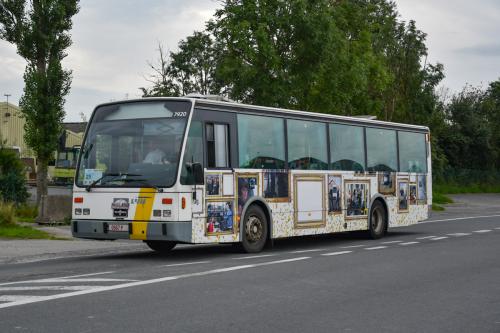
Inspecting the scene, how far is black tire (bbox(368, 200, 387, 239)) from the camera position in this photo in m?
21.0

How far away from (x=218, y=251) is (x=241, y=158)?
7.31 feet

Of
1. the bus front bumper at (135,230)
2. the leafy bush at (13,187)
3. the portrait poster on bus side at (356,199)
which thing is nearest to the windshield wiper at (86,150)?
the bus front bumper at (135,230)

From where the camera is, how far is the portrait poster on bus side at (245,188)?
16.2 m

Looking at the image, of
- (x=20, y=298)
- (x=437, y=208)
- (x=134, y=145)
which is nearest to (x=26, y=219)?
(x=134, y=145)

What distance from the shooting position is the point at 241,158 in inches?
644

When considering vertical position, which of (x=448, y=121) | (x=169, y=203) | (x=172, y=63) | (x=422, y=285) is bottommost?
(x=422, y=285)

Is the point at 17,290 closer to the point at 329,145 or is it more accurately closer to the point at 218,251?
the point at 218,251

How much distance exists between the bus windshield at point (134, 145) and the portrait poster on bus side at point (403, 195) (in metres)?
8.81

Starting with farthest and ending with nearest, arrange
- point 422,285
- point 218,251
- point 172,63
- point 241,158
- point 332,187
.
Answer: point 172,63
point 332,187
point 218,251
point 241,158
point 422,285

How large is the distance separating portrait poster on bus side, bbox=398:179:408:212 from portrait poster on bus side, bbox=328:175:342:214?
3260 mm

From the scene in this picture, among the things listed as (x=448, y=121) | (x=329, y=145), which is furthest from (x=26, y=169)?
(x=448, y=121)

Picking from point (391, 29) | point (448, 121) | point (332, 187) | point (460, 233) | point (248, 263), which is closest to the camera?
point (248, 263)

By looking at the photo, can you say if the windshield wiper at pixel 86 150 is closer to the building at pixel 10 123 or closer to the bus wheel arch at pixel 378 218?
the bus wheel arch at pixel 378 218

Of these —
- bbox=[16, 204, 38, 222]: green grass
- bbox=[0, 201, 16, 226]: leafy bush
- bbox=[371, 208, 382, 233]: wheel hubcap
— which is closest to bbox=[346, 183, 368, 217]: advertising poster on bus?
bbox=[371, 208, 382, 233]: wheel hubcap
